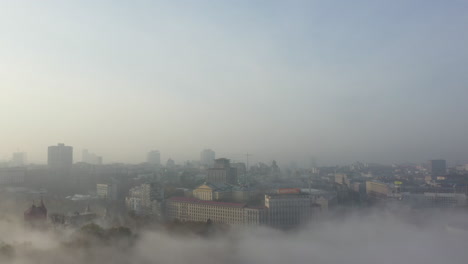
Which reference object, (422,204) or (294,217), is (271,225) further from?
(422,204)

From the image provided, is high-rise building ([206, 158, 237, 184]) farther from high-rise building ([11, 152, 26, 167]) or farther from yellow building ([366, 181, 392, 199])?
high-rise building ([11, 152, 26, 167])

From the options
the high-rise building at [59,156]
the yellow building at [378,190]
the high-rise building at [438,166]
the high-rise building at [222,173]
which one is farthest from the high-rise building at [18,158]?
the high-rise building at [438,166]

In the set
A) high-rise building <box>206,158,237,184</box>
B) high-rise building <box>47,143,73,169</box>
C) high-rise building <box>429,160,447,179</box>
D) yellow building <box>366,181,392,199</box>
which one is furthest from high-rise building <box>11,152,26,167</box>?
high-rise building <box>429,160,447,179</box>

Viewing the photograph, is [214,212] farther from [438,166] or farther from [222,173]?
[438,166]

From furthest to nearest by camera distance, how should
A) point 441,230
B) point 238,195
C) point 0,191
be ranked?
point 238,195
point 0,191
point 441,230

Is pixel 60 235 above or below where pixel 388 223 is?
above

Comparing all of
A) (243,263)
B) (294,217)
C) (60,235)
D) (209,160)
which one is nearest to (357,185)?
(294,217)

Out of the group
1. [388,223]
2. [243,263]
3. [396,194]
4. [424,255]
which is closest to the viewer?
[243,263]
